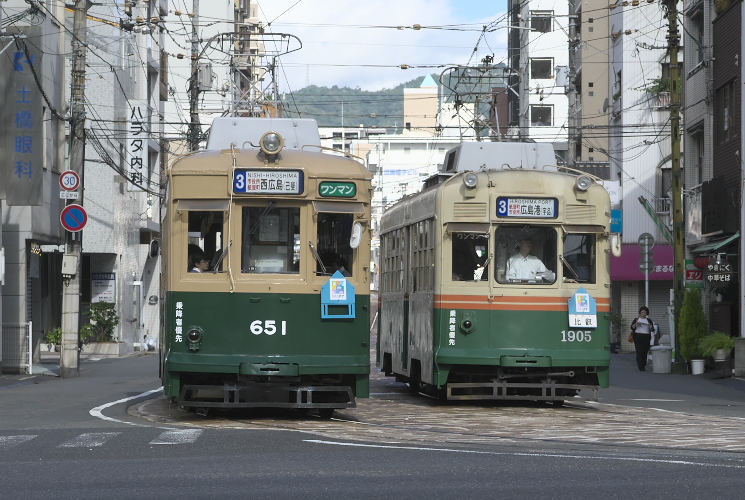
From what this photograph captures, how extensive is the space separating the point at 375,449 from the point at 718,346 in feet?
58.6

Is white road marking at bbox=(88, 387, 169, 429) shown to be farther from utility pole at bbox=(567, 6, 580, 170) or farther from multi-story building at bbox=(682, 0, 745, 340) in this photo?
utility pole at bbox=(567, 6, 580, 170)

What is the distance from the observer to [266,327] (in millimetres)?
13805

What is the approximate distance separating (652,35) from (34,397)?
106ft

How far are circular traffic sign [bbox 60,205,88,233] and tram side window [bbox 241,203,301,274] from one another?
10936 millimetres

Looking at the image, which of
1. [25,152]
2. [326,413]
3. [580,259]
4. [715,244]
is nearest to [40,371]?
[25,152]

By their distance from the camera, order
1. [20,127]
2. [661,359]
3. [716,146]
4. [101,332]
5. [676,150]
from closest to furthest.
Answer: [20,127], [676,150], [661,359], [716,146], [101,332]

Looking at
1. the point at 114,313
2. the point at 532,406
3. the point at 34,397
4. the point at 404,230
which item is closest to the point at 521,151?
the point at 404,230

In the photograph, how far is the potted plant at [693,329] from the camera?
28181mm

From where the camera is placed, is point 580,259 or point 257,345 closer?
point 257,345

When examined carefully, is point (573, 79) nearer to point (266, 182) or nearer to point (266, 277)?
point (266, 182)

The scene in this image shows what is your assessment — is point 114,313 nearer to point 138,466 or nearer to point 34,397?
point 34,397

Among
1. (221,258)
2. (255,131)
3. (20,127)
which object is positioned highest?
(20,127)

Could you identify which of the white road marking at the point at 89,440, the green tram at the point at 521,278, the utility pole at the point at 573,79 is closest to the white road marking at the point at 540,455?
the white road marking at the point at 89,440

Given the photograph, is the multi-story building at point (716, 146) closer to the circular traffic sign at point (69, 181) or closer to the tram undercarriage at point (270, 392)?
the tram undercarriage at point (270, 392)
